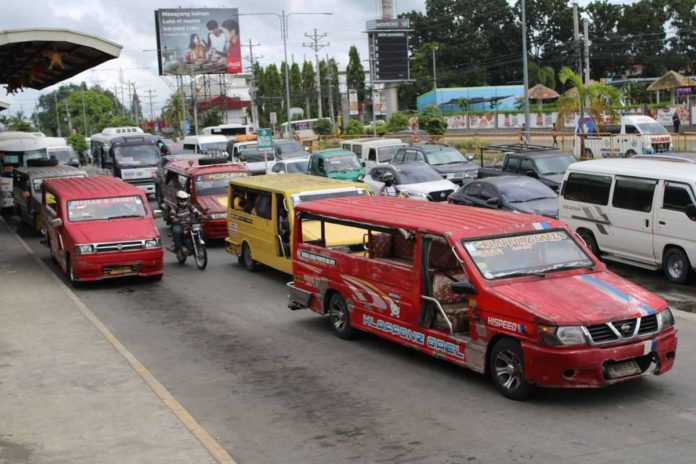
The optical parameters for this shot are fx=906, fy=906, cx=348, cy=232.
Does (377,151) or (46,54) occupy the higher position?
(46,54)

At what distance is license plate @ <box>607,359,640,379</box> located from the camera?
8.72 metres

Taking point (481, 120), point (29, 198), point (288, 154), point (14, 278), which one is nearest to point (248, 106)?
point (481, 120)

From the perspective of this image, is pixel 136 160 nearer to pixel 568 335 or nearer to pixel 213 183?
pixel 213 183

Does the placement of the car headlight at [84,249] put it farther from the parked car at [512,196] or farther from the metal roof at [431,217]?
the parked car at [512,196]

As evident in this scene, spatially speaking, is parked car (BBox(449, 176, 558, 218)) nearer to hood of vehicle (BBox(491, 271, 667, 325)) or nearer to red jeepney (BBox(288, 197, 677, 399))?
red jeepney (BBox(288, 197, 677, 399))

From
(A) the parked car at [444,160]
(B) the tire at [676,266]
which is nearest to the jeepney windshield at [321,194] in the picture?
(B) the tire at [676,266]

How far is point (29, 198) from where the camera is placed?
25.9 metres

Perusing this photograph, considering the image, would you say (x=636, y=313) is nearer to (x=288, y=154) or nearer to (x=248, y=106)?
(x=288, y=154)

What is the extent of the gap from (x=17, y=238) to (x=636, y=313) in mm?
20592

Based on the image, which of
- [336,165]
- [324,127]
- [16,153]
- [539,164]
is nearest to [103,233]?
[539,164]

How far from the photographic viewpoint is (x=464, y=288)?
954 centimetres

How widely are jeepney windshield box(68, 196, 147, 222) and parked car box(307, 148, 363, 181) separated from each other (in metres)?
11.8

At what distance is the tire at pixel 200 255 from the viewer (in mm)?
18922

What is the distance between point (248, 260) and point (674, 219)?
8236 millimetres
